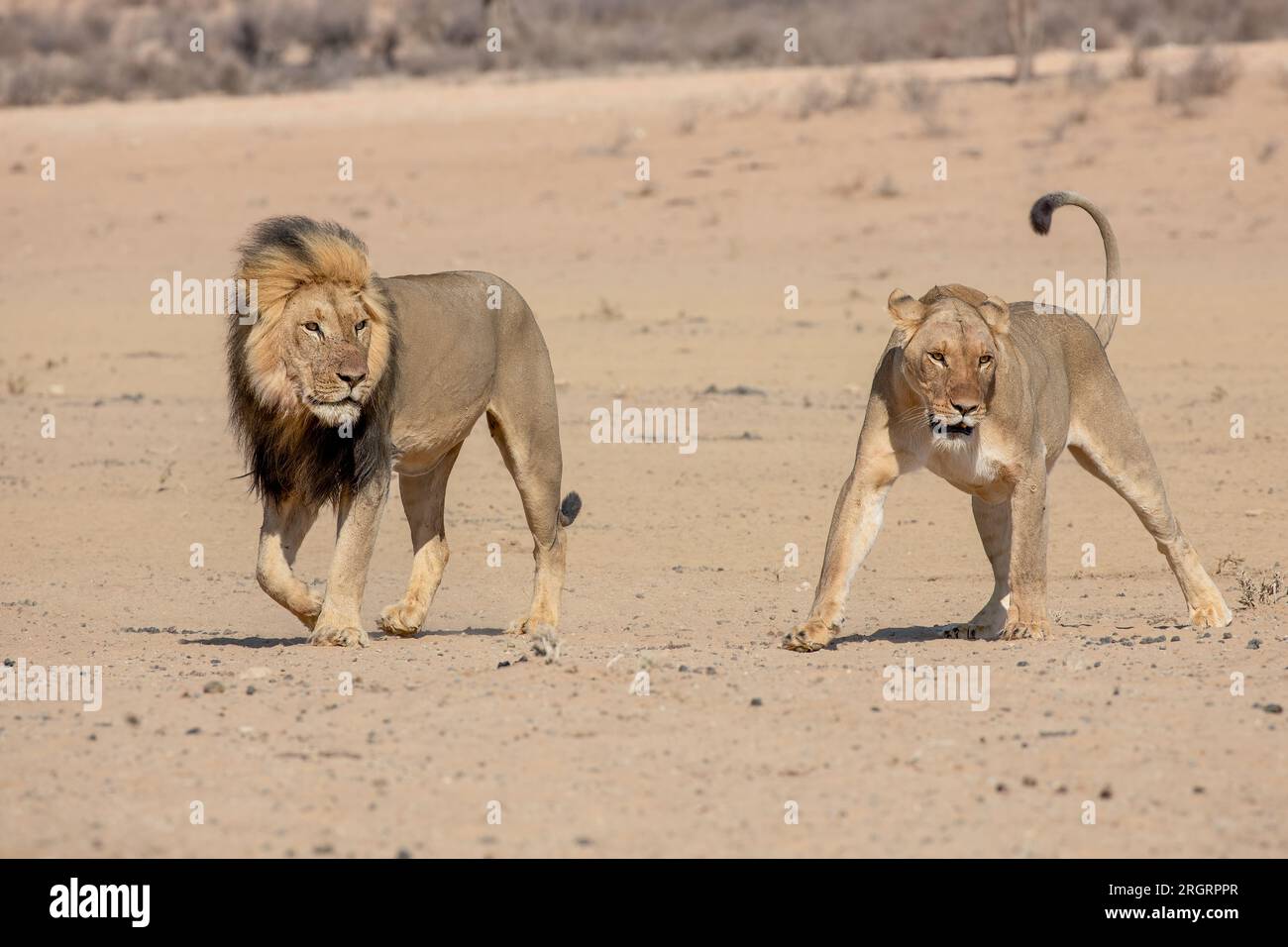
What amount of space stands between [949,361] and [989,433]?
40cm

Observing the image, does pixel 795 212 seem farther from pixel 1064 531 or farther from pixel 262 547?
pixel 262 547

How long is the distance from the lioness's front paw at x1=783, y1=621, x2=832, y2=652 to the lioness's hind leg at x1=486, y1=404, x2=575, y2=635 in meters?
1.47

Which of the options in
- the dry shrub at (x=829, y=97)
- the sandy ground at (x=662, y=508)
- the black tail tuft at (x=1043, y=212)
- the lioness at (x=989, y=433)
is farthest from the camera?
the dry shrub at (x=829, y=97)

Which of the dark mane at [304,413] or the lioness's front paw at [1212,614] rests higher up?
the dark mane at [304,413]

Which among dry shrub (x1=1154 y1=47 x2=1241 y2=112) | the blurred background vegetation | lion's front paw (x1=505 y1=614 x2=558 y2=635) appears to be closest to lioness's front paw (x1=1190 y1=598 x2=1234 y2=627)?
lion's front paw (x1=505 y1=614 x2=558 y2=635)

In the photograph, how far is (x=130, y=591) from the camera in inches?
365

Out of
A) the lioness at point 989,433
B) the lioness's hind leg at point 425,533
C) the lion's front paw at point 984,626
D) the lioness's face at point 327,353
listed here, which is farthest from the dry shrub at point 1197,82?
the lioness's face at point 327,353

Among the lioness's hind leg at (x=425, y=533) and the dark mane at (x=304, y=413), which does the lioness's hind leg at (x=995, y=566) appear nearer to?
the lioness's hind leg at (x=425, y=533)

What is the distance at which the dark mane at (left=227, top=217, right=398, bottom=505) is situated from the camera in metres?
7.16

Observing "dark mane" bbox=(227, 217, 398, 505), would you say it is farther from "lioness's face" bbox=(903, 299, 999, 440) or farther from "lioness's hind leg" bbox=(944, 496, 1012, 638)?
"lioness's hind leg" bbox=(944, 496, 1012, 638)

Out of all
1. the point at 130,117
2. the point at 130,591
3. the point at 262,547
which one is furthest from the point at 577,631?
the point at 130,117

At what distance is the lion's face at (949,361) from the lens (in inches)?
268

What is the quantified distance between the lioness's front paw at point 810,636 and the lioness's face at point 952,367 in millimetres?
825

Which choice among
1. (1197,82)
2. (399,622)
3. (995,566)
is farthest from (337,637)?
(1197,82)
